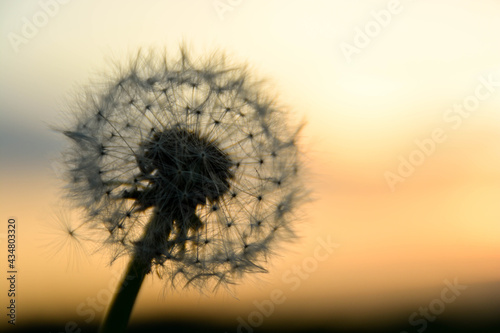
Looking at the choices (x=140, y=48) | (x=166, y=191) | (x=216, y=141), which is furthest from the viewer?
(x=140, y=48)

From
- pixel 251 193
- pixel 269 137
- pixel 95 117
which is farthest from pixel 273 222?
pixel 95 117

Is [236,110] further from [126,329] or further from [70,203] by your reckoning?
[126,329]

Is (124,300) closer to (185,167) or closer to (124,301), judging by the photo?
(124,301)

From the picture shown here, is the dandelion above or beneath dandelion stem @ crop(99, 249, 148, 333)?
above

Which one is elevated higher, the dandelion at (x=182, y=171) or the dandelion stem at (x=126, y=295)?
the dandelion at (x=182, y=171)
